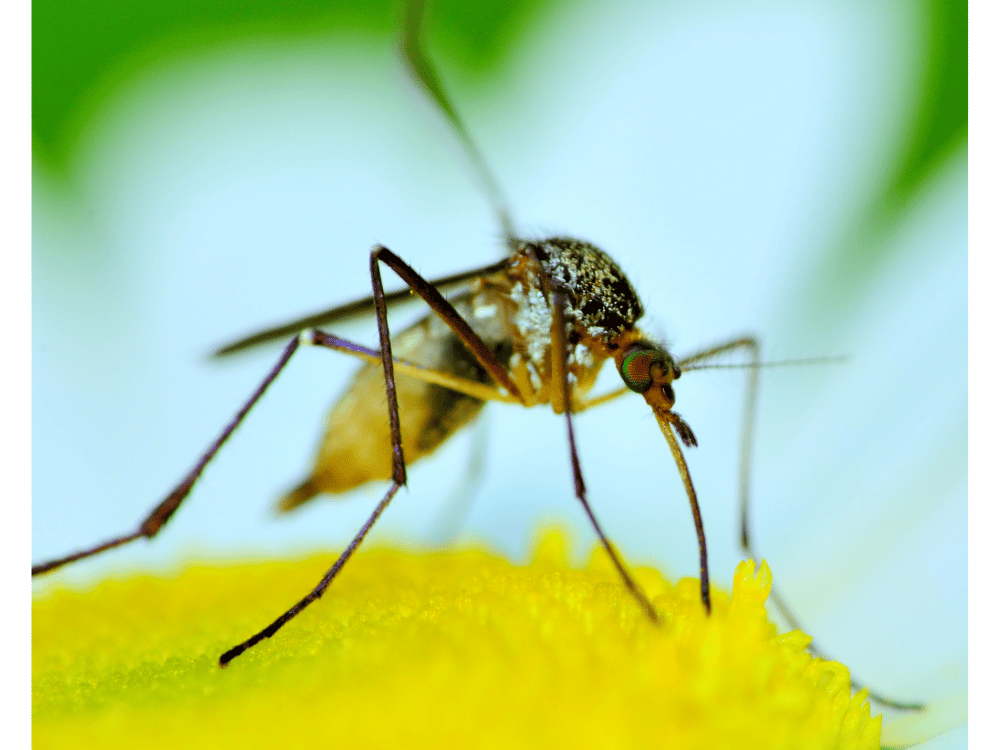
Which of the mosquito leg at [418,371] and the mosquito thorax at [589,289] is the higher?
the mosquito thorax at [589,289]

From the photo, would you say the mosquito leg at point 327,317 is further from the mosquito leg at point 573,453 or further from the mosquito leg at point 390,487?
the mosquito leg at point 573,453

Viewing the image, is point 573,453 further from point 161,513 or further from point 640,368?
point 161,513

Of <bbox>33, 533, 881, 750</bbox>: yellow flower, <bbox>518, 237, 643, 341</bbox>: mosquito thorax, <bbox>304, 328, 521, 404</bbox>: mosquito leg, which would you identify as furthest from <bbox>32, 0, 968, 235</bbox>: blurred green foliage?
<bbox>33, 533, 881, 750</bbox>: yellow flower

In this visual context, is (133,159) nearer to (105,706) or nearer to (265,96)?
(265,96)

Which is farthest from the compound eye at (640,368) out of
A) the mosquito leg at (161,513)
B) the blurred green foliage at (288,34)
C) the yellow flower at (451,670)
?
the blurred green foliage at (288,34)

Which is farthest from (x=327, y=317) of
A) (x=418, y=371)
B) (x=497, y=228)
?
(x=497, y=228)

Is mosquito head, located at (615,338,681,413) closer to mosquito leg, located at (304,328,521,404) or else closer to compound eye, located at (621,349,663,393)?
compound eye, located at (621,349,663,393)

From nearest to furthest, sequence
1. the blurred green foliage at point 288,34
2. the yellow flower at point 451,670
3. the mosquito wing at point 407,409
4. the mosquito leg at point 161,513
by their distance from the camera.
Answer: the yellow flower at point 451,670, the mosquito leg at point 161,513, the mosquito wing at point 407,409, the blurred green foliage at point 288,34
